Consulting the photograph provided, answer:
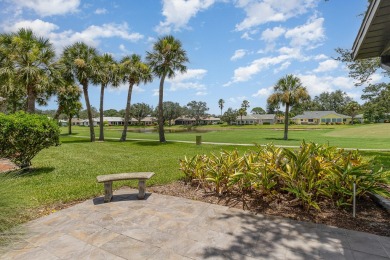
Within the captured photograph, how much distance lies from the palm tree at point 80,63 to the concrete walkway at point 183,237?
20.1 metres

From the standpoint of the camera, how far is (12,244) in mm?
3109

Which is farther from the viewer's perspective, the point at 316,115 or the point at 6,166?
the point at 316,115

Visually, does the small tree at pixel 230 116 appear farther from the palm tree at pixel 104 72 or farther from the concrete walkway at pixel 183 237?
the concrete walkway at pixel 183 237

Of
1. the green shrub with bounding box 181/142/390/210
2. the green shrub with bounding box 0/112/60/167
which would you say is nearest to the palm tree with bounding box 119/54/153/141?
the green shrub with bounding box 0/112/60/167

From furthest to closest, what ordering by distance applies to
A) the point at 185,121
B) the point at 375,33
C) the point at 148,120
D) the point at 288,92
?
1. the point at 185,121
2. the point at 148,120
3. the point at 288,92
4. the point at 375,33

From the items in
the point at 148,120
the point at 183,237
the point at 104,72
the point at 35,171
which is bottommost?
the point at 35,171

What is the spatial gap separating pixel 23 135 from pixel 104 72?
1686 centimetres

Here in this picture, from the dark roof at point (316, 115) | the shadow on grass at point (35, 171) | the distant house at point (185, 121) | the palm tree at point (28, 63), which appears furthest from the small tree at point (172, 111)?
the shadow on grass at point (35, 171)

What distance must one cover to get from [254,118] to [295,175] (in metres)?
90.5

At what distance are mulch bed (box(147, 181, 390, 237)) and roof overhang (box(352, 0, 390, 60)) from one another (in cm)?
291

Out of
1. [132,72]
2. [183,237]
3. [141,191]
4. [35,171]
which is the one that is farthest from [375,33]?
[132,72]

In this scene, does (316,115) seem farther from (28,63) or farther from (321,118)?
(28,63)

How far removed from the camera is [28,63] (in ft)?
52.5

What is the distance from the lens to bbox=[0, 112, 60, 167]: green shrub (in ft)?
→ 23.5
